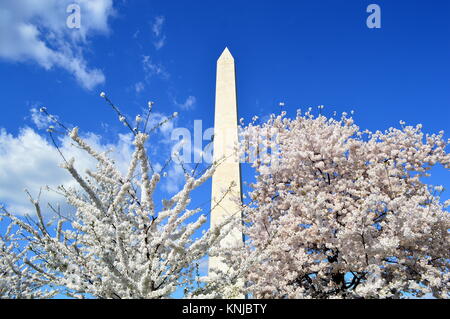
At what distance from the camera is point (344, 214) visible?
10.4 m

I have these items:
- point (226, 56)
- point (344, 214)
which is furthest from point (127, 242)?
point (226, 56)

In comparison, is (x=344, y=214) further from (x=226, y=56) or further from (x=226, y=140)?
(x=226, y=56)

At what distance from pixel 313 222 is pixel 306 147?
2705mm

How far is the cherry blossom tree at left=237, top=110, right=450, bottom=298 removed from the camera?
29.0 ft

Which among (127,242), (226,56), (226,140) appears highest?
(226,56)

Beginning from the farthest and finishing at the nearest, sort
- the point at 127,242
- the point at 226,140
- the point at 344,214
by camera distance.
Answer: the point at 226,140 → the point at 344,214 → the point at 127,242

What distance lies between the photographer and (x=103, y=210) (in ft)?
13.1

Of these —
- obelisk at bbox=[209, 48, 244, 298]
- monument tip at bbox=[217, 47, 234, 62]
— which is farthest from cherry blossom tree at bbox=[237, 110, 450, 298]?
monument tip at bbox=[217, 47, 234, 62]

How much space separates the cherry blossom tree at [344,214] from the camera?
29.0ft

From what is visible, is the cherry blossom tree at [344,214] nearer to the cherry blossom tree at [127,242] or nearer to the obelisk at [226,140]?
the obelisk at [226,140]

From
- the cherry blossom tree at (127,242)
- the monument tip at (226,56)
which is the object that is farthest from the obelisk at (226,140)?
the cherry blossom tree at (127,242)

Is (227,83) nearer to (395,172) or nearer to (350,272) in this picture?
(395,172)

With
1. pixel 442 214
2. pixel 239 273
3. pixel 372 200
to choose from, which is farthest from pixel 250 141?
pixel 239 273
